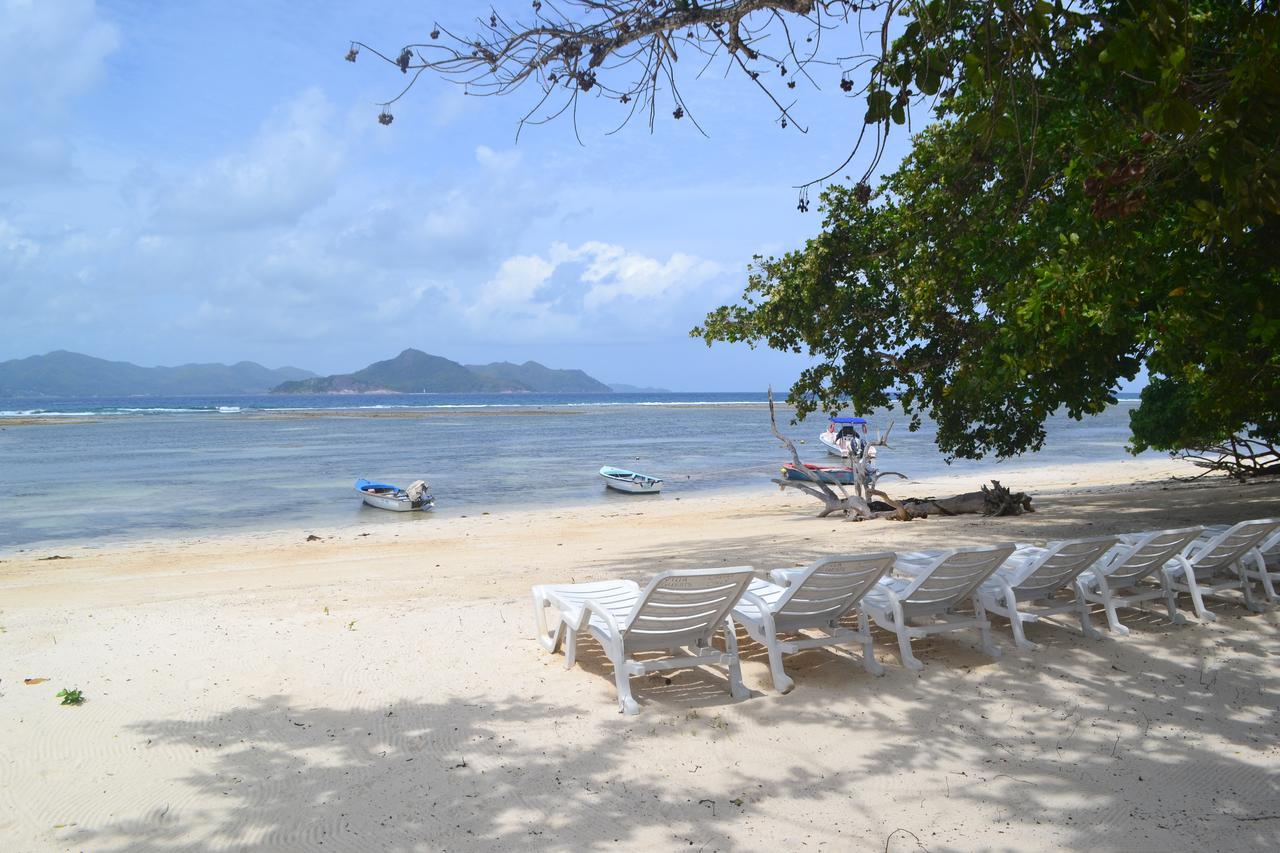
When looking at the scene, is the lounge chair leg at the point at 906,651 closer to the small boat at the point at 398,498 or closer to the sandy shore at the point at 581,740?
the sandy shore at the point at 581,740

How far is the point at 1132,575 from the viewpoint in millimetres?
6602

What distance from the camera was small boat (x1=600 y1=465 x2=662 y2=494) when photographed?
25.2 meters

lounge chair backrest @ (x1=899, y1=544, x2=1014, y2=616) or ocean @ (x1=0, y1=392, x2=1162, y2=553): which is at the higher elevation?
lounge chair backrest @ (x1=899, y1=544, x2=1014, y2=616)

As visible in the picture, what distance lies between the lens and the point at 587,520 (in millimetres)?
19453

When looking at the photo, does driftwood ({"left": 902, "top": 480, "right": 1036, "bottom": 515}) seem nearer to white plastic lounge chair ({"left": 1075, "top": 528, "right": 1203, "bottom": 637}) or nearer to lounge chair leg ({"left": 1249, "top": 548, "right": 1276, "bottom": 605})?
lounge chair leg ({"left": 1249, "top": 548, "right": 1276, "bottom": 605})

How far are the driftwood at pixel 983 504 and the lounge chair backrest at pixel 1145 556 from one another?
7848mm

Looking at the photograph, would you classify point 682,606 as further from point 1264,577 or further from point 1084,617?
point 1264,577

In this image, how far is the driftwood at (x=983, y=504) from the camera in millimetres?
14836

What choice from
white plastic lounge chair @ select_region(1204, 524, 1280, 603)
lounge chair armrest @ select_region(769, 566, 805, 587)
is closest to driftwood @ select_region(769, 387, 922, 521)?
white plastic lounge chair @ select_region(1204, 524, 1280, 603)

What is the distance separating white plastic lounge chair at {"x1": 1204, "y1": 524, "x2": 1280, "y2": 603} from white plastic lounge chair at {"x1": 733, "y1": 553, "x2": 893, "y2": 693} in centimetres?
371

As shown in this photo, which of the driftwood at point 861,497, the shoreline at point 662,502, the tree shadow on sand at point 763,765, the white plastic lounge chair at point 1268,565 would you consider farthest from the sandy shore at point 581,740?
the shoreline at point 662,502

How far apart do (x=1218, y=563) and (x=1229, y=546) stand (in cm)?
17

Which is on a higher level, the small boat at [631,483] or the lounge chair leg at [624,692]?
the lounge chair leg at [624,692]

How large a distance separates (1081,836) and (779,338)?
36.5 ft
